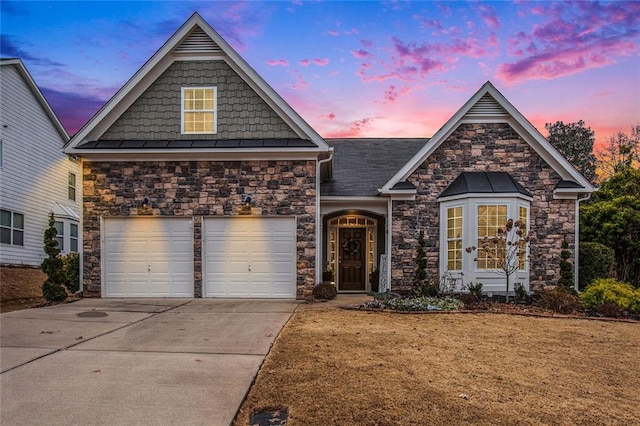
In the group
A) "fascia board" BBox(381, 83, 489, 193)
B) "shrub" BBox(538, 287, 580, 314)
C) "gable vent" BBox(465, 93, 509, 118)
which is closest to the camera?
"shrub" BBox(538, 287, 580, 314)

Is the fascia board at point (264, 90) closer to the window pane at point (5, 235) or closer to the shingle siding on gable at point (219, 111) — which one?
the shingle siding on gable at point (219, 111)

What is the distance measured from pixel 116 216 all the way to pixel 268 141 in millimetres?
4631

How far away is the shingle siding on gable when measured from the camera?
12.6 m

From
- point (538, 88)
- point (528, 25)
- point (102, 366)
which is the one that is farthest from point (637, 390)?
point (538, 88)

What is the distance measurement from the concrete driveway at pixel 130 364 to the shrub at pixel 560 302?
20.1 feet

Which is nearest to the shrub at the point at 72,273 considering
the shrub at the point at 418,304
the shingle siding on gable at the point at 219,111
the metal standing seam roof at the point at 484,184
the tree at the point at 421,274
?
the shingle siding on gable at the point at 219,111

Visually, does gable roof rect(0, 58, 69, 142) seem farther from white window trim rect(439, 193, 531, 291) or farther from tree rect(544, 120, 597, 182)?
tree rect(544, 120, 597, 182)

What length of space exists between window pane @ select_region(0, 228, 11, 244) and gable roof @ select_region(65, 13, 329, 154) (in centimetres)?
780

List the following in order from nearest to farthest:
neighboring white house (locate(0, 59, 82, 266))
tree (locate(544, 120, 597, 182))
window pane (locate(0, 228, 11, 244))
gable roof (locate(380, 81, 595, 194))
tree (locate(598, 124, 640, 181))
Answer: gable roof (locate(380, 81, 595, 194)) → window pane (locate(0, 228, 11, 244)) → neighboring white house (locate(0, 59, 82, 266)) → tree (locate(598, 124, 640, 181)) → tree (locate(544, 120, 597, 182))

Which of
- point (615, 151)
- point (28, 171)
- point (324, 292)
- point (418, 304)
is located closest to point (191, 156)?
point (324, 292)

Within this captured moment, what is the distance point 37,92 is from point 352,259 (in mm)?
15214

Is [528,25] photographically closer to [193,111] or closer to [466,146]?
[466,146]

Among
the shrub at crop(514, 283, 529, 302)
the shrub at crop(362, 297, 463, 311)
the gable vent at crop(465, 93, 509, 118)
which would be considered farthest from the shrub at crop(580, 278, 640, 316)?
the gable vent at crop(465, 93, 509, 118)

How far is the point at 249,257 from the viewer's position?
12453mm
